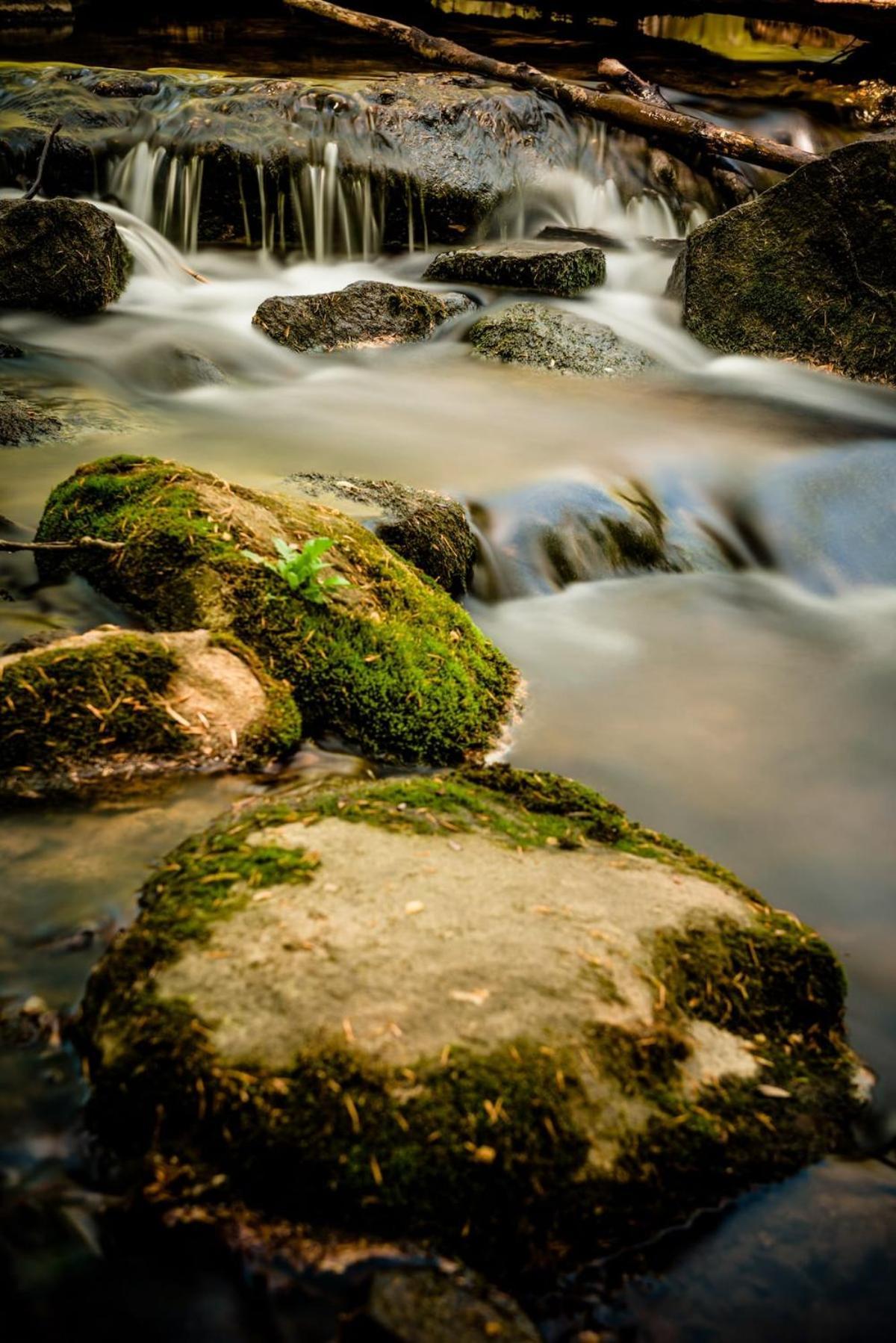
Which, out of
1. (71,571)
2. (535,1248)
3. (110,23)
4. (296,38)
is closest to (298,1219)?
(535,1248)

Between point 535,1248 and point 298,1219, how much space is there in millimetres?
470

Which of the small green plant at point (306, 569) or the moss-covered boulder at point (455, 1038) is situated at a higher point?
the small green plant at point (306, 569)

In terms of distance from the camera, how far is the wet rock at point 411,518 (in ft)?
16.0

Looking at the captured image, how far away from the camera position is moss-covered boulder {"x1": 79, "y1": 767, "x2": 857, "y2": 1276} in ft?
6.64

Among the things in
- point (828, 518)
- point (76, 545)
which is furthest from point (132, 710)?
point (828, 518)

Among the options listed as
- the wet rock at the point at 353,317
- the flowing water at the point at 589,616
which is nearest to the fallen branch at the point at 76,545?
the flowing water at the point at 589,616

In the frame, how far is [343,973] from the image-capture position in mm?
2254

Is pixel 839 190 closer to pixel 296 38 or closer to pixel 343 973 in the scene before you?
pixel 343 973

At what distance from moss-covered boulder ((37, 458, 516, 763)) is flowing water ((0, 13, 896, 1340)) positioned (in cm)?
26

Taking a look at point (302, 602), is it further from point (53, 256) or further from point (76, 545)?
point (53, 256)

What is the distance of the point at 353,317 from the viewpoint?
889 centimetres

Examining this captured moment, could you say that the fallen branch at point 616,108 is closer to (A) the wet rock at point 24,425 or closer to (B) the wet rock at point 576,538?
Answer: (B) the wet rock at point 576,538

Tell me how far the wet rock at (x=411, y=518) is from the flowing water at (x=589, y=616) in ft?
0.93

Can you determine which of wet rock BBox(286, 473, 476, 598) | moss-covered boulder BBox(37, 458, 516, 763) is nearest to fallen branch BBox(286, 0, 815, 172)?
wet rock BBox(286, 473, 476, 598)
